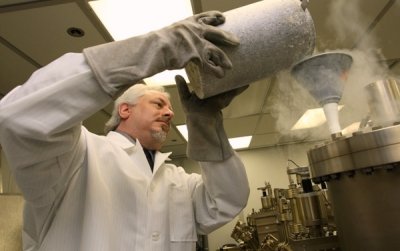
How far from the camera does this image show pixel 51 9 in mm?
1800

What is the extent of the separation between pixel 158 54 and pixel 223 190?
0.56 metres

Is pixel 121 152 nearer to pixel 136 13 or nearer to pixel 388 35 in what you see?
pixel 136 13

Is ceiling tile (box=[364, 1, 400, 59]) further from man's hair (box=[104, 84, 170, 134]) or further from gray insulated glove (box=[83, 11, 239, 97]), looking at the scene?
gray insulated glove (box=[83, 11, 239, 97])

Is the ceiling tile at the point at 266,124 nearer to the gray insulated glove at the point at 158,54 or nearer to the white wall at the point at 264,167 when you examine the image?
the white wall at the point at 264,167

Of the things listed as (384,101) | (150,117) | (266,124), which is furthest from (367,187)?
(266,124)

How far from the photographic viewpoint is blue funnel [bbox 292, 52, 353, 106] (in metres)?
0.82

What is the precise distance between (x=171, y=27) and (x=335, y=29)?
74.9 inches

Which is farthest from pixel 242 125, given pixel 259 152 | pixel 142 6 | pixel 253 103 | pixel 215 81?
pixel 215 81

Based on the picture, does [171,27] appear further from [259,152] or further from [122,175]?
[259,152]

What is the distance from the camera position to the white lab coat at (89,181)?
676 mm

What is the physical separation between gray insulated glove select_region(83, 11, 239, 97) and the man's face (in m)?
0.69

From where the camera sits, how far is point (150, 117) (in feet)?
4.60

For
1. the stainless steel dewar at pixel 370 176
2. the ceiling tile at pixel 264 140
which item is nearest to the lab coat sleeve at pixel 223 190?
the stainless steel dewar at pixel 370 176

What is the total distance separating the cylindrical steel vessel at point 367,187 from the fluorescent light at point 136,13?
1.36 m
